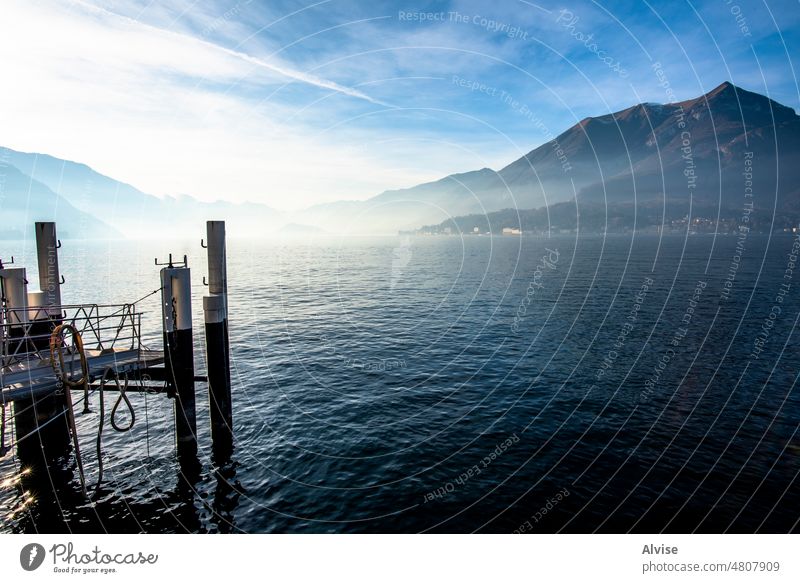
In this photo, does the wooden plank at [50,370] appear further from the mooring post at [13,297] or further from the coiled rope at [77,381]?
the mooring post at [13,297]

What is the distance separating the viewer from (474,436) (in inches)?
931

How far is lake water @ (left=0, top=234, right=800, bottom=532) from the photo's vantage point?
17062 mm

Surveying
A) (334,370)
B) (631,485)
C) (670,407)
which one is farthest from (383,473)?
(670,407)

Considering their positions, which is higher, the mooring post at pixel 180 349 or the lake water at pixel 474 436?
the mooring post at pixel 180 349

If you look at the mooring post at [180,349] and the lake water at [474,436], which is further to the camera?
the mooring post at [180,349]

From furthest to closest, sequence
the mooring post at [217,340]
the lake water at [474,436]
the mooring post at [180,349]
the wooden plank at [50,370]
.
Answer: the mooring post at [217,340], the mooring post at [180,349], the lake water at [474,436], the wooden plank at [50,370]

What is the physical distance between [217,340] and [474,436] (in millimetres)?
14451

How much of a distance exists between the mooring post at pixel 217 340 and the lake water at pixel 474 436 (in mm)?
1795

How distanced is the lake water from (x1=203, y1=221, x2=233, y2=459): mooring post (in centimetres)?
179

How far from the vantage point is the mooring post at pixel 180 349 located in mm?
19188

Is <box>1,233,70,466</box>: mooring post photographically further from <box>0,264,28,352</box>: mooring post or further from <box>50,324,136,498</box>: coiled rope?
<box>50,324,136,498</box>: coiled rope

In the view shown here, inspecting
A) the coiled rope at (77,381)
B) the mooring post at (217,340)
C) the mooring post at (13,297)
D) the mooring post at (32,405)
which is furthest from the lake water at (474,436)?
the mooring post at (13,297)

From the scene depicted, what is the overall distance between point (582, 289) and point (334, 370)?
58321mm

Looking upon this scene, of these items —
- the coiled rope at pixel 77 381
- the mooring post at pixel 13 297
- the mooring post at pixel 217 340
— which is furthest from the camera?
the mooring post at pixel 13 297
